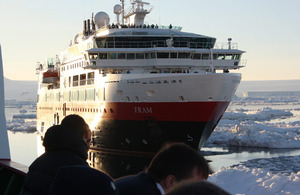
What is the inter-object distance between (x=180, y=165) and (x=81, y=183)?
2.46 feet

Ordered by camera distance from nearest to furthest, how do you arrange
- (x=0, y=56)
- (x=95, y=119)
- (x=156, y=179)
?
1. (x=156, y=179)
2. (x=0, y=56)
3. (x=95, y=119)

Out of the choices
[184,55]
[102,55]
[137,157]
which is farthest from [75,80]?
[137,157]

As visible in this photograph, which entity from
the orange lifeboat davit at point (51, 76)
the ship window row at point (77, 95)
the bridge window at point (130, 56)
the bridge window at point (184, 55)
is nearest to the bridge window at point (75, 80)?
the ship window row at point (77, 95)

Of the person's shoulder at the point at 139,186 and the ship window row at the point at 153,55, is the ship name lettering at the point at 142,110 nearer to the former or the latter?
the ship window row at the point at 153,55

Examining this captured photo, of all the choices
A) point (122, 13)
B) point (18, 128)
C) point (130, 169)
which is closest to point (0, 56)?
point (130, 169)

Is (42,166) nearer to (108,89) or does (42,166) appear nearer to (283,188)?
(283,188)

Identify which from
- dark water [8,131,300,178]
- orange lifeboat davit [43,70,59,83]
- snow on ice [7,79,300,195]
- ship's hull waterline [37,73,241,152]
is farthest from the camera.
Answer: orange lifeboat davit [43,70,59,83]

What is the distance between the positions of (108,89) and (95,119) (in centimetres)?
299

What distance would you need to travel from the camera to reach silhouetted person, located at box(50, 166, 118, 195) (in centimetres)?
260

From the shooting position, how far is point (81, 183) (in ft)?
8.53

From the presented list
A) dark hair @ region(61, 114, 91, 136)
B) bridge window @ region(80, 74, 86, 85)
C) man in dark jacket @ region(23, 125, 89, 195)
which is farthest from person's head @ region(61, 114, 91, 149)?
bridge window @ region(80, 74, 86, 85)

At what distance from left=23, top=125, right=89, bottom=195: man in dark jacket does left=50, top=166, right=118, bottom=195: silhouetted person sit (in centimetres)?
119

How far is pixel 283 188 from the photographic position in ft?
43.0

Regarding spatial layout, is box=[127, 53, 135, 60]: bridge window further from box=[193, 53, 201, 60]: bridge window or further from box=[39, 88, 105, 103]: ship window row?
box=[193, 53, 201, 60]: bridge window
